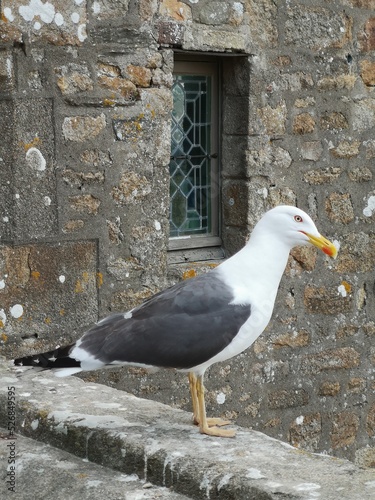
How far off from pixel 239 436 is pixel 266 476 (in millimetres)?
542

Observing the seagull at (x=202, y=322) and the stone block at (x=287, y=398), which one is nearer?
the seagull at (x=202, y=322)

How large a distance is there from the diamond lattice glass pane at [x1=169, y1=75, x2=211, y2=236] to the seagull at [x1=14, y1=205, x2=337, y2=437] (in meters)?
2.18

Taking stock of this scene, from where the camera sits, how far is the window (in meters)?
5.75

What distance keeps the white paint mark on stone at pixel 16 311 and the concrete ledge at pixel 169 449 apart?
29.1 inches

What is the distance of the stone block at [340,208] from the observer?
20.3 feet

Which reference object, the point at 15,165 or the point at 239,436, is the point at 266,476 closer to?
the point at 239,436

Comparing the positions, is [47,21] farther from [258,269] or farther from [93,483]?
[93,483]

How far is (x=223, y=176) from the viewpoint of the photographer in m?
5.89

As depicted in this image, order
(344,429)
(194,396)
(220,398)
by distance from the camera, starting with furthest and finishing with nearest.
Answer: (344,429) < (220,398) < (194,396)

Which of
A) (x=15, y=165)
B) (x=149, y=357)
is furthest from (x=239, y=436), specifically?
(x=15, y=165)

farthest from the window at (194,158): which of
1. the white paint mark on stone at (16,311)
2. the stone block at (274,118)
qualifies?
the white paint mark on stone at (16,311)

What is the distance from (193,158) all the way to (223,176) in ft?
0.66

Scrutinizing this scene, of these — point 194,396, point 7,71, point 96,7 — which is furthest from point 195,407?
point 96,7

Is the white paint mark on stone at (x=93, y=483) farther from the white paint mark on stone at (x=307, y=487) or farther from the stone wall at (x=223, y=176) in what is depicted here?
the stone wall at (x=223, y=176)
